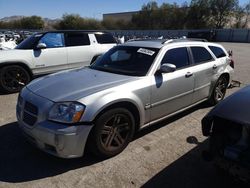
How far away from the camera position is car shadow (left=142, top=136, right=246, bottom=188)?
3307 millimetres

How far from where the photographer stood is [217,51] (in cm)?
611

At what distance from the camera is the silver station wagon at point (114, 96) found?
137 inches

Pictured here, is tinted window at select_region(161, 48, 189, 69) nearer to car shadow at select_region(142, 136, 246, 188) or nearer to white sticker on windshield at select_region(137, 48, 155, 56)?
white sticker on windshield at select_region(137, 48, 155, 56)

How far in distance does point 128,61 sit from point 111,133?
147cm

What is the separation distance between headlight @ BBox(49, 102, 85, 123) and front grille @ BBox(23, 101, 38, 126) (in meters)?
0.28

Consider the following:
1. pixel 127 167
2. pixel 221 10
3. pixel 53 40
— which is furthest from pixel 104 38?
pixel 221 10

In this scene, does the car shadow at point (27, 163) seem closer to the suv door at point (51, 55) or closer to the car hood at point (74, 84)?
the car hood at point (74, 84)

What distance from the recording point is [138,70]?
176 inches

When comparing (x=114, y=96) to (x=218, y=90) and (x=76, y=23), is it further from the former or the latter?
(x=76, y=23)

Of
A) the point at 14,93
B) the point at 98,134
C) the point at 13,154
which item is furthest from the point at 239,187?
the point at 14,93

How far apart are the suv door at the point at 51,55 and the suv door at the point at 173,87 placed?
14.3ft

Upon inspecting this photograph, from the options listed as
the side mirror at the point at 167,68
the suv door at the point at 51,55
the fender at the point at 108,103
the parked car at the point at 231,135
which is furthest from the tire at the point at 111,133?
the suv door at the point at 51,55

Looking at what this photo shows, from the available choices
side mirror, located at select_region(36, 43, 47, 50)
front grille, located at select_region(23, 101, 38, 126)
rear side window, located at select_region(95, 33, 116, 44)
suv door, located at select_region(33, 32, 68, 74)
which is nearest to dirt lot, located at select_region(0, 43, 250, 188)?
front grille, located at select_region(23, 101, 38, 126)

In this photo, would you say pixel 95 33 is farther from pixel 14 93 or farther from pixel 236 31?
pixel 236 31
